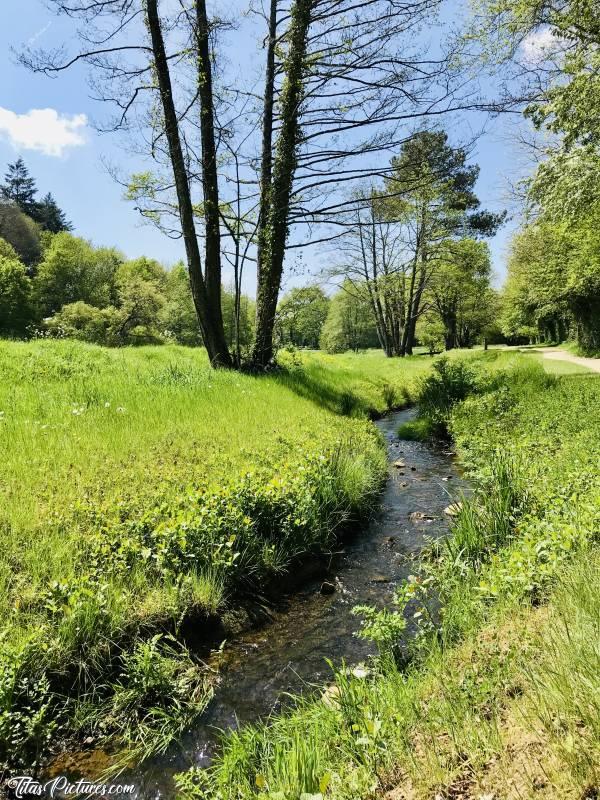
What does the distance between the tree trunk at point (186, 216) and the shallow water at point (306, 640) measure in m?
6.88

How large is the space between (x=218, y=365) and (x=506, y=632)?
32.4 feet

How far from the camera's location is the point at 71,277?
1933 inches

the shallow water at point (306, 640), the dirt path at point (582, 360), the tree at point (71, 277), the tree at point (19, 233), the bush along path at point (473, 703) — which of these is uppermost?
the tree at point (19, 233)

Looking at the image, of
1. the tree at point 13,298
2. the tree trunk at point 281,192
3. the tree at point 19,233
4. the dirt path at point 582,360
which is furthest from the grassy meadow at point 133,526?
the tree at point 19,233

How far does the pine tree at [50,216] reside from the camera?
233ft

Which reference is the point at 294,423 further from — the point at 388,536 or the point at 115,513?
the point at 115,513

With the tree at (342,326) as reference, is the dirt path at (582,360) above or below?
Answer: below

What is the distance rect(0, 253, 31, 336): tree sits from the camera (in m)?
35.6

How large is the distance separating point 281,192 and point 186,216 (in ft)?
8.66

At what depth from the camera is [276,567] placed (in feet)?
14.0

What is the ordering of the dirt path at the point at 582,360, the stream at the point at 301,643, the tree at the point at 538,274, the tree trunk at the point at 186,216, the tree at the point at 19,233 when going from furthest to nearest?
the tree at the point at 19,233, the tree at the point at 538,274, the dirt path at the point at 582,360, the tree trunk at the point at 186,216, the stream at the point at 301,643

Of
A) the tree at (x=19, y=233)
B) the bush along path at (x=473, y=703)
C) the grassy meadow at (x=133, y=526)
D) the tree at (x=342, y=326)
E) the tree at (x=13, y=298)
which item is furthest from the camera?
the tree at (x=342, y=326)

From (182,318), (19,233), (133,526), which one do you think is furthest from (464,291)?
(19,233)

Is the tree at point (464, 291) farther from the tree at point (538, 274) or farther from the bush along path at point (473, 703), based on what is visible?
the bush along path at point (473, 703)
